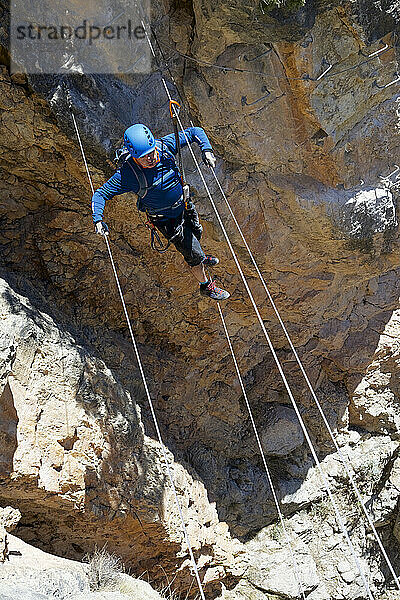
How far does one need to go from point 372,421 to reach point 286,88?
597 cm

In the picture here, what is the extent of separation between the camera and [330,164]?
6.28 m

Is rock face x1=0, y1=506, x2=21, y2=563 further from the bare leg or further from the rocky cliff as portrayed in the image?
the bare leg

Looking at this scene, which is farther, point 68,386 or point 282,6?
point 68,386

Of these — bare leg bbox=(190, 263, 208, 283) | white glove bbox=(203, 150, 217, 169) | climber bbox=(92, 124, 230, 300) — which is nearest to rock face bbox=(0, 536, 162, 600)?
climber bbox=(92, 124, 230, 300)

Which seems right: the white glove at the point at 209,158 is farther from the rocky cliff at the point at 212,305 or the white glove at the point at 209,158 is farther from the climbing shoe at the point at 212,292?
the climbing shoe at the point at 212,292

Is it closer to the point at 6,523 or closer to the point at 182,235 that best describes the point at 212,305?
the point at 182,235

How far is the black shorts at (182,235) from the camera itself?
17.1 ft

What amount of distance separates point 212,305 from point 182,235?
7.61 feet

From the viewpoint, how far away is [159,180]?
15.8 feet

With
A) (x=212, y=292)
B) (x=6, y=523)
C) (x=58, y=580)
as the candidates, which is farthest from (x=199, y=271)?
(x=58, y=580)

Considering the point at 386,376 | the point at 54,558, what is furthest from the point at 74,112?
the point at 386,376

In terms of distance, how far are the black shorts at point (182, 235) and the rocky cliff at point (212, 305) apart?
853 mm

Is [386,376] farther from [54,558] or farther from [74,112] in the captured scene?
[74,112]

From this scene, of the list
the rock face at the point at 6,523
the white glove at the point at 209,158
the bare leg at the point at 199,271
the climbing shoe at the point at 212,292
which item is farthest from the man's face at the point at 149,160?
the rock face at the point at 6,523
